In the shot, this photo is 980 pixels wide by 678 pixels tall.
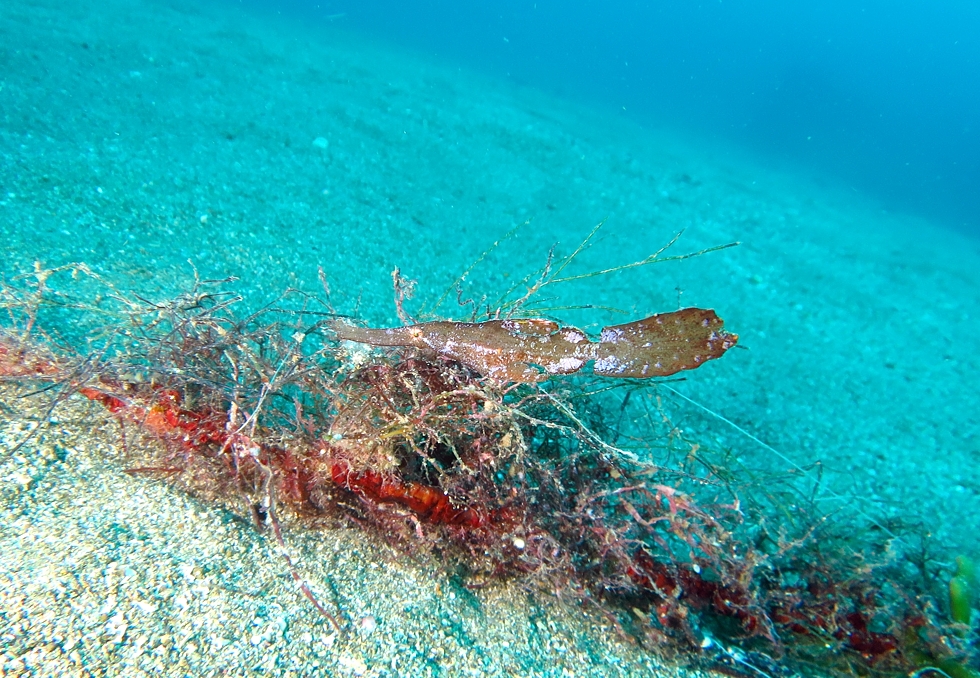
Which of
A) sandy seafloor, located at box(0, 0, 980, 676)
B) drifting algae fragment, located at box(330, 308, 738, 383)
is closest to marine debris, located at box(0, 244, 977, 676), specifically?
drifting algae fragment, located at box(330, 308, 738, 383)

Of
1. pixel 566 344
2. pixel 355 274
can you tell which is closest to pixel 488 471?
pixel 566 344

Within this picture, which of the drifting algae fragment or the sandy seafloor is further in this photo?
the drifting algae fragment

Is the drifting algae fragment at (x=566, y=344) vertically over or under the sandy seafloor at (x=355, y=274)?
over

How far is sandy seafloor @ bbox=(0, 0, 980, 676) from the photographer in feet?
5.65

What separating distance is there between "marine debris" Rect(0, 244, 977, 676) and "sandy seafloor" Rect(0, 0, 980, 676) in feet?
0.49

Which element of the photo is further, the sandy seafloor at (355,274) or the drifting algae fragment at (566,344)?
the drifting algae fragment at (566,344)

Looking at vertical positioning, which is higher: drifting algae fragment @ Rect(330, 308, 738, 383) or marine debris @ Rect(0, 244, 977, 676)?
drifting algae fragment @ Rect(330, 308, 738, 383)

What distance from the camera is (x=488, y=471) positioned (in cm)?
213

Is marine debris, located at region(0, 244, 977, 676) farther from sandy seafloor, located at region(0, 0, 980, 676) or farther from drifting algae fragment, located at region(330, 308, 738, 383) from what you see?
sandy seafloor, located at region(0, 0, 980, 676)

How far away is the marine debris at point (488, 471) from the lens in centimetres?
204

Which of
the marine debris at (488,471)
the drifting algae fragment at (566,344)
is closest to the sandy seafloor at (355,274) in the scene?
the marine debris at (488,471)

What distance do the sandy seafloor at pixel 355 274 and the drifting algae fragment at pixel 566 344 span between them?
88 cm

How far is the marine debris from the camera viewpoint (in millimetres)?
2035

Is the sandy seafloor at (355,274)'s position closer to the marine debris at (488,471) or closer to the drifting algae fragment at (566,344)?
the marine debris at (488,471)
